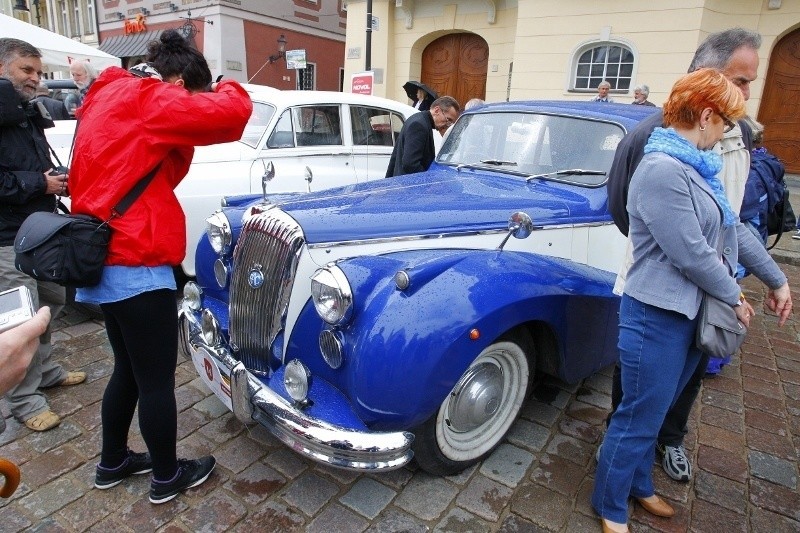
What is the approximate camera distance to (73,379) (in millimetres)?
3205

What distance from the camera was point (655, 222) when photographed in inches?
72.4

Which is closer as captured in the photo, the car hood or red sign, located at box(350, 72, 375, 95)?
the car hood

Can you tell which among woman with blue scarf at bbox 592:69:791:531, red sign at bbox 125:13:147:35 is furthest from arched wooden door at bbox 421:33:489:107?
red sign at bbox 125:13:147:35

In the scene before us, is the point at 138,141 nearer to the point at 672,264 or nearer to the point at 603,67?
the point at 672,264

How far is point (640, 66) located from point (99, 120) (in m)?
10.5

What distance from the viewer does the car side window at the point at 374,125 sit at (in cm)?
598

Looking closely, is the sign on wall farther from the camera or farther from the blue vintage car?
the camera

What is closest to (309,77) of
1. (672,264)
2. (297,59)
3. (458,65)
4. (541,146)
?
(458,65)

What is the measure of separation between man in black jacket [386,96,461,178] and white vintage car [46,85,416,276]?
90 centimetres

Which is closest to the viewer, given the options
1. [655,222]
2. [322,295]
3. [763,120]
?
[655,222]

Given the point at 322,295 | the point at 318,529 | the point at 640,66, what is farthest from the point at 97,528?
the point at 640,66

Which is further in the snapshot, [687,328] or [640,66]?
[640,66]

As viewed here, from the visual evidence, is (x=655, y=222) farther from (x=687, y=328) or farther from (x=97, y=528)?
(x=97, y=528)

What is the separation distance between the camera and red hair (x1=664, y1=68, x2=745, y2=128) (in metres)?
1.79
